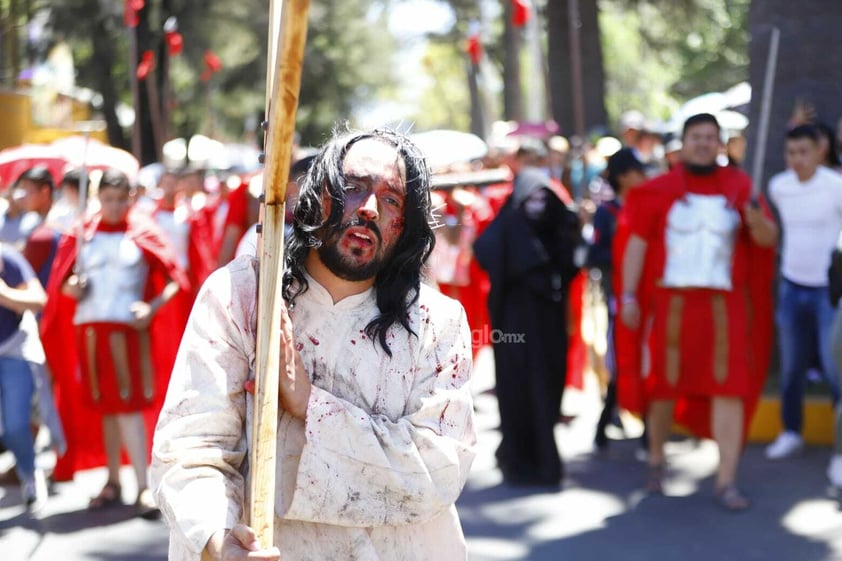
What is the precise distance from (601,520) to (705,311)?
1217 mm

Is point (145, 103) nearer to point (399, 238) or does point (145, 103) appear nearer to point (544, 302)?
point (544, 302)

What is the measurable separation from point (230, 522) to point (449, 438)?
485 mm

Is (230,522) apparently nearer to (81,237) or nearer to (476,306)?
(81,237)

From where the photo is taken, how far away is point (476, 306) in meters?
10.7

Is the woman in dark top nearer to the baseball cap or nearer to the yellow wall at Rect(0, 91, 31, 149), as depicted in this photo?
the baseball cap

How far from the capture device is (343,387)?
2.74 metres

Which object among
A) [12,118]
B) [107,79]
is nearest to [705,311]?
[12,118]

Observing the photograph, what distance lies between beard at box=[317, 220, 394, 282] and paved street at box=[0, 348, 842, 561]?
3.77 m

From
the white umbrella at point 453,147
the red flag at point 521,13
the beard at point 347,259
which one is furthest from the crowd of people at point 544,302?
the red flag at point 521,13

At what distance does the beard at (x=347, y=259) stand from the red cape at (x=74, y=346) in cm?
463

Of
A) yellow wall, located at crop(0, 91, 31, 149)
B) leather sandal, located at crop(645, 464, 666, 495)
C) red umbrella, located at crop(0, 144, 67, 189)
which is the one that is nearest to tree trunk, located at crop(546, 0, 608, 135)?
yellow wall, located at crop(0, 91, 31, 149)

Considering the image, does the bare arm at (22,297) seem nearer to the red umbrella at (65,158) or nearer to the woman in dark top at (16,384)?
the woman in dark top at (16,384)

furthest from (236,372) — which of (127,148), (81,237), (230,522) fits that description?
(127,148)

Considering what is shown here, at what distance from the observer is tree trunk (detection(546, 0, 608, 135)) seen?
19406mm
